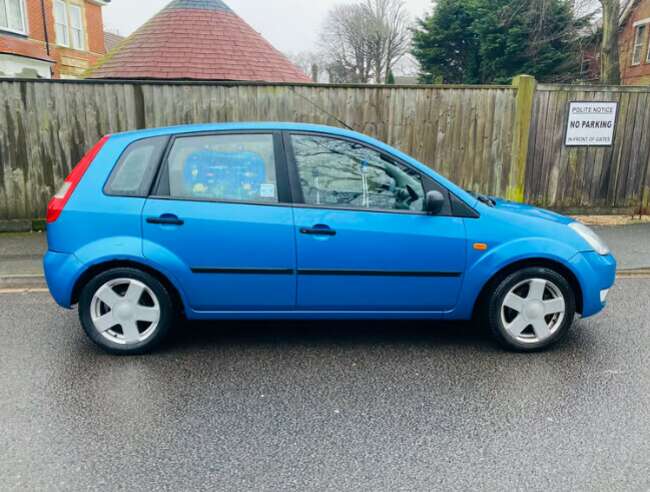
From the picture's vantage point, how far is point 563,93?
310 inches

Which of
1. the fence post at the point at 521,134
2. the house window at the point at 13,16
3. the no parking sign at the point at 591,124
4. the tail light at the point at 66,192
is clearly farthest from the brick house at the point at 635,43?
the tail light at the point at 66,192

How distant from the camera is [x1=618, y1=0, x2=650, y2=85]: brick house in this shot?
87.4 feet

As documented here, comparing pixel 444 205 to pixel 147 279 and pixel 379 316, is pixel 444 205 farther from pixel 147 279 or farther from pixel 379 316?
pixel 147 279

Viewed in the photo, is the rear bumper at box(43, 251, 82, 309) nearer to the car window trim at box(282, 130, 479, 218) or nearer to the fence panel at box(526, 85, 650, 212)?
the car window trim at box(282, 130, 479, 218)

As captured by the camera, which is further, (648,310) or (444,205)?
(648,310)

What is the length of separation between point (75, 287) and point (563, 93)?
7374 mm

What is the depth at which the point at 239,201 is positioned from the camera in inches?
146

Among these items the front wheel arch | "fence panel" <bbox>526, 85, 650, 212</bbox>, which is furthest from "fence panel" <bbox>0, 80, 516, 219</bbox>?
the front wheel arch

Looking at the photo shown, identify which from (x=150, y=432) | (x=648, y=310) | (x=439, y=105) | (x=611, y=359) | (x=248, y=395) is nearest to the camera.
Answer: (x=150, y=432)

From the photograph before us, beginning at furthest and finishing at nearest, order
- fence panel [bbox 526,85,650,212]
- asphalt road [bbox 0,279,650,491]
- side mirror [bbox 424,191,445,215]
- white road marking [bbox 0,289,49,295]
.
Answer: fence panel [bbox 526,85,650,212]
white road marking [bbox 0,289,49,295]
side mirror [bbox 424,191,445,215]
asphalt road [bbox 0,279,650,491]

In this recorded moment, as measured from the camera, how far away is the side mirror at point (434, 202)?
3600 mm

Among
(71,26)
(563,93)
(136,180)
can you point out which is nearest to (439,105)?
(563,93)

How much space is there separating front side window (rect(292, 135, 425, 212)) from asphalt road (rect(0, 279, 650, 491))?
1.16m

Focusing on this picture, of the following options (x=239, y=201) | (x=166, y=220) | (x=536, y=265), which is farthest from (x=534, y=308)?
(x=166, y=220)
